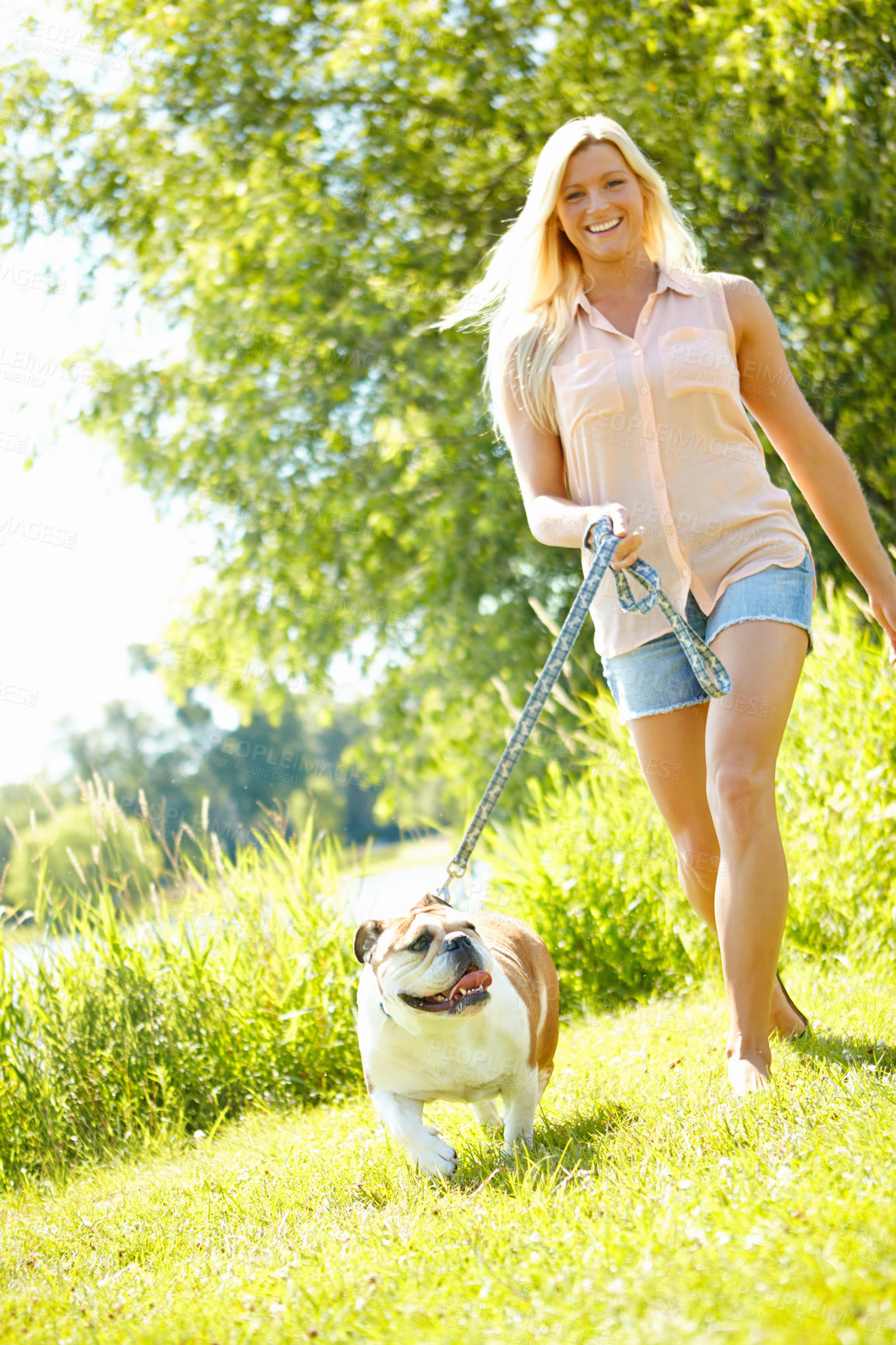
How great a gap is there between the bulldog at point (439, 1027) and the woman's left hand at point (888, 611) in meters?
1.29

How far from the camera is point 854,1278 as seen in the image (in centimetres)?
154

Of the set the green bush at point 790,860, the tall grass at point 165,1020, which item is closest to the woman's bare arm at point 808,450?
the green bush at point 790,860

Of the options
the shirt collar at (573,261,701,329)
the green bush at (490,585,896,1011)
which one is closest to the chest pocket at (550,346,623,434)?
the shirt collar at (573,261,701,329)

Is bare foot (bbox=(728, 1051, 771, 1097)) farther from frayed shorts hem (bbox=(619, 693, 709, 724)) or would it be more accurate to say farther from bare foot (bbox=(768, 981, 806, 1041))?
frayed shorts hem (bbox=(619, 693, 709, 724))

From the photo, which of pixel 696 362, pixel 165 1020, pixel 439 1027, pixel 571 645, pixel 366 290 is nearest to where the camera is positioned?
pixel 571 645

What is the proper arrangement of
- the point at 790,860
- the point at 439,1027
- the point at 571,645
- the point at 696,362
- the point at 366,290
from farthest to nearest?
the point at 366,290
the point at 790,860
the point at 696,362
the point at 439,1027
the point at 571,645

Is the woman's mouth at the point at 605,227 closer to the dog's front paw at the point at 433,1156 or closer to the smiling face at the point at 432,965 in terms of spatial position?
the smiling face at the point at 432,965

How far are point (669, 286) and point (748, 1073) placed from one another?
188 centimetres

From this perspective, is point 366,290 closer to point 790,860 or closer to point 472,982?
point 790,860

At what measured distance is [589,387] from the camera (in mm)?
2852

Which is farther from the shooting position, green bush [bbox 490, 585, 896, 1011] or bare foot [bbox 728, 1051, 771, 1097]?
green bush [bbox 490, 585, 896, 1011]

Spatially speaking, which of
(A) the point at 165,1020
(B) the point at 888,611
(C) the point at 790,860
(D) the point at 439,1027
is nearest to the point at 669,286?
(B) the point at 888,611

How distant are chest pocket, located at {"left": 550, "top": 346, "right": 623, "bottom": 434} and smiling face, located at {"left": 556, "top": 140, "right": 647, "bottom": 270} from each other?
294 mm

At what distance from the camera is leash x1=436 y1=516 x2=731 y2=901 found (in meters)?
2.58
